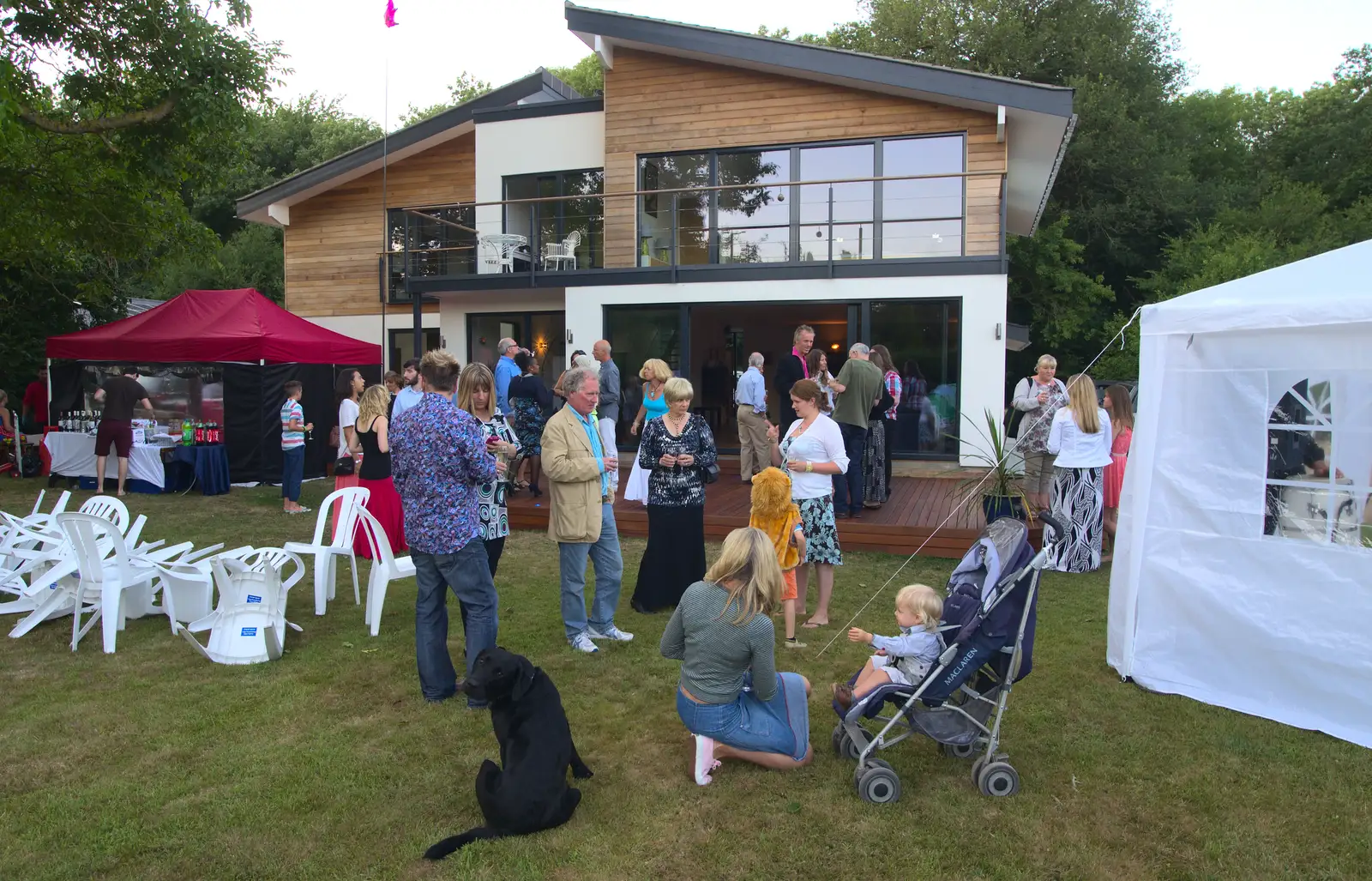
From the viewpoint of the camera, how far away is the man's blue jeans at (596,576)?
495 cm

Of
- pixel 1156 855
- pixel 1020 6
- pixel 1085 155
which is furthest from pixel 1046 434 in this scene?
pixel 1020 6

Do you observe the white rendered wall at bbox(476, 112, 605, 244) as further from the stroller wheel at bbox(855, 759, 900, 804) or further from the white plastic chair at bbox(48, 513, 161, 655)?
the stroller wheel at bbox(855, 759, 900, 804)

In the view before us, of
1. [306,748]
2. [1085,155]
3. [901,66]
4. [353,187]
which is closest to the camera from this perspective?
[306,748]

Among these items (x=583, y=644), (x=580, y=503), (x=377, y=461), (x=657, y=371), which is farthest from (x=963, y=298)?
(x=583, y=644)

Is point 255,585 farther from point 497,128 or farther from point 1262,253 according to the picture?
point 1262,253

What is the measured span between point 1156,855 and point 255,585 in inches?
174

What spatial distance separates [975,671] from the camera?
3412 millimetres

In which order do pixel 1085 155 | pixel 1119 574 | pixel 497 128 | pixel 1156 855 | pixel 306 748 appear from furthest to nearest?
pixel 1085 155 < pixel 497 128 < pixel 1119 574 < pixel 306 748 < pixel 1156 855

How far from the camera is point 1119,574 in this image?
15.2 ft

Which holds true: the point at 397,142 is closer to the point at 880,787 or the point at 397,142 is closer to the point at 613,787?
the point at 613,787

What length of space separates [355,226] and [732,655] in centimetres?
1536

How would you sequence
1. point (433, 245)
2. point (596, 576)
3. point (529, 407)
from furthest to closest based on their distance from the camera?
point (433, 245), point (529, 407), point (596, 576)

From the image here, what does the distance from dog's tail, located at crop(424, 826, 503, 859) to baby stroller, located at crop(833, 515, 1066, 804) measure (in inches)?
52.9

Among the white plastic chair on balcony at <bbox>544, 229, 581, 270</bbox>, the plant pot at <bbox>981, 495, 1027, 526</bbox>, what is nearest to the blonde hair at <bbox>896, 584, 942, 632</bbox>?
the plant pot at <bbox>981, 495, 1027, 526</bbox>
